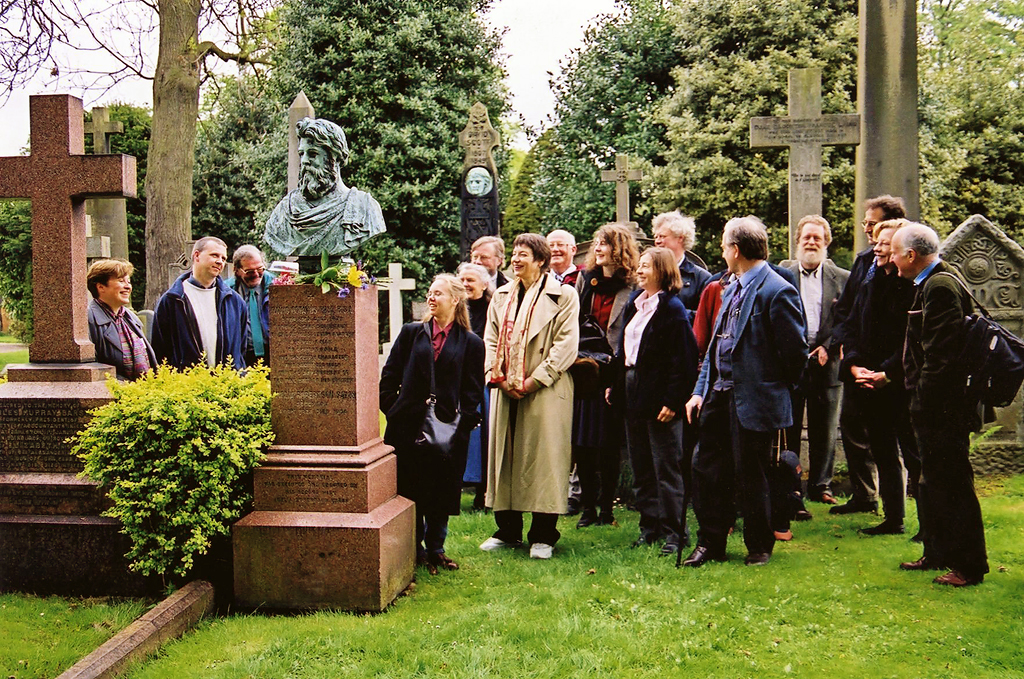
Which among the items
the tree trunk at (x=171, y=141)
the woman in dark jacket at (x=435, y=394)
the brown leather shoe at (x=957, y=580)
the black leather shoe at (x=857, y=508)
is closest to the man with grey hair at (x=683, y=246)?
the woman in dark jacket at (x=435, y=394)

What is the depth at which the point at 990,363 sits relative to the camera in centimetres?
488

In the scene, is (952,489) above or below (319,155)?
below

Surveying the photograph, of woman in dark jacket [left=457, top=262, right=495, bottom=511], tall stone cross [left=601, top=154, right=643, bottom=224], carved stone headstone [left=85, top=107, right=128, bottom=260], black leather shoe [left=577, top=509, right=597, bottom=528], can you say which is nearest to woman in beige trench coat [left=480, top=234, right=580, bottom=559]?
woman in dark jacket [left=457, top=262, right=495, bottom=511]

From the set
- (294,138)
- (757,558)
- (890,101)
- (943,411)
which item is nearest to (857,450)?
(757,558)

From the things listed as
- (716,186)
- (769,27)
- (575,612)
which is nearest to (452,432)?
(575,612)

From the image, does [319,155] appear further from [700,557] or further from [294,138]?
[294,138]

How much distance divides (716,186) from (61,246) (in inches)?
548

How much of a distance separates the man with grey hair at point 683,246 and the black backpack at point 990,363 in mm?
2251

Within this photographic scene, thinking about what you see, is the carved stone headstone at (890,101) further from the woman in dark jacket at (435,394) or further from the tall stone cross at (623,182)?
the tall stone cross at (623,182)

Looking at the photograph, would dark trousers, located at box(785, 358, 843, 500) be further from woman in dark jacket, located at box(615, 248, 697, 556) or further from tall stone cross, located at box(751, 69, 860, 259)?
tall stone cross, located at box(751, 69, 860, 259)

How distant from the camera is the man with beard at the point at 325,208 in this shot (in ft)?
20.8

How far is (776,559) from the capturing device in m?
5.86

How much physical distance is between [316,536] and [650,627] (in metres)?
1.84

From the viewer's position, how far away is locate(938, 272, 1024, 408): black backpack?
4.86m
